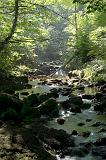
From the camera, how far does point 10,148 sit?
9477 millimetres

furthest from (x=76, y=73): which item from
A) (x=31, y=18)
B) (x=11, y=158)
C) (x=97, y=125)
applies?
(x=11, y=158)

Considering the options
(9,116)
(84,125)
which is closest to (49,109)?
(84,125)

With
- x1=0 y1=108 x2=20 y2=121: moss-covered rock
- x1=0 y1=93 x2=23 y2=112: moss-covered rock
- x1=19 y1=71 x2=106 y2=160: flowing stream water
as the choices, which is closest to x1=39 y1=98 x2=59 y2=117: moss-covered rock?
x1=19 y1=71 x2=106 y2=160: flowing stream water

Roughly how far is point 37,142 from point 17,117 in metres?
4.23

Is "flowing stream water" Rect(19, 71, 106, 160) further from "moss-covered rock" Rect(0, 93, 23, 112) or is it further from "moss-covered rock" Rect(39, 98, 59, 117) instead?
"moss-covered rock" Rect(0, 93, 23, 112)

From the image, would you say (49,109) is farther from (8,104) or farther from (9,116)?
(9,116)

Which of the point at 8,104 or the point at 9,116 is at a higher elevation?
the point at 8,104

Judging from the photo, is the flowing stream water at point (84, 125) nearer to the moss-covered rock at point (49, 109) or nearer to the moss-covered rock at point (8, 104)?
the moss-covered rock at point (49, 109)

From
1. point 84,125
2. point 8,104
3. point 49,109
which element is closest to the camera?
point 84,125

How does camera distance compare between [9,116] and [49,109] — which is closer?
[9,116]

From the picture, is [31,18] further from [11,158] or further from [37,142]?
[11,158]

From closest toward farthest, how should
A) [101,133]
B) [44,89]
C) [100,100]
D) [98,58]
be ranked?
[101,133]
[100,100]
[98,58]
[44,89]

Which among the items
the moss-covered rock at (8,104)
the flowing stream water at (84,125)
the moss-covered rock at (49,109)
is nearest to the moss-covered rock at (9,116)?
the flowing stream water at (84,125)

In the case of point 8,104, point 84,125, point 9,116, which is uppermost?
point 8,104
